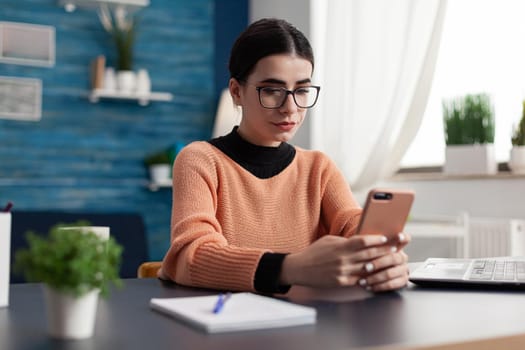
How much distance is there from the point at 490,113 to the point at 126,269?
1.90m

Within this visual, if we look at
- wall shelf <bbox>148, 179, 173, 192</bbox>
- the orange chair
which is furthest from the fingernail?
wall shelf <bbox>148, 179, 173, 192</bbox>

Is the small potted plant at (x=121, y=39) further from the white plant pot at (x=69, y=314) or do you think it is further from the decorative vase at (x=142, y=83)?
the white plant pot at (x=69, y=314)

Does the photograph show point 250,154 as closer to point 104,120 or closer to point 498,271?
point 498,271

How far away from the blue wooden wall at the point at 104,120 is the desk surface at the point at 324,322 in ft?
10.3

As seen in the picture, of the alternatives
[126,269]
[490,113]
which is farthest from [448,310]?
[490,113]

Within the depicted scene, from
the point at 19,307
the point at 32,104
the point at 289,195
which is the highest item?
the point at 32,104

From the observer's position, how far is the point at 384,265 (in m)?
1.16

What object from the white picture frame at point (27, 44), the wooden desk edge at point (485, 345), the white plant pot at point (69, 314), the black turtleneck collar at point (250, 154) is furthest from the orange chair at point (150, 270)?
the white picture frame at point (27, 44)

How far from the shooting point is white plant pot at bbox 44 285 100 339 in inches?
29.7

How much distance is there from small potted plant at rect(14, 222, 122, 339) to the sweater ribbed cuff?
Result: 0.40 metres

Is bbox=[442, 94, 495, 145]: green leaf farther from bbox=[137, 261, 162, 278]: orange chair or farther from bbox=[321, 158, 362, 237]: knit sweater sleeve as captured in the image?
bbox=[137, 261, 162, 278]: orange chair

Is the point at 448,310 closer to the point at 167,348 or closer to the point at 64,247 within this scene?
the point at 167,348

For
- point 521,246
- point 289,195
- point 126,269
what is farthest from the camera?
point 521,246

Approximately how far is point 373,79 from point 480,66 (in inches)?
21.6
